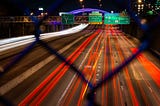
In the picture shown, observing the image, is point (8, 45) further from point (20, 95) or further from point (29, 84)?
point (20, 95)

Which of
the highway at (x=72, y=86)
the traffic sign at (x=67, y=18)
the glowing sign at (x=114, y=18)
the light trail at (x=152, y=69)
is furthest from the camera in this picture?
the traffic sign at (x=67, y=18)

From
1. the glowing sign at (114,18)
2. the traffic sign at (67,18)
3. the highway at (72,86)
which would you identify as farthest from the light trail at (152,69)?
the traffic sign at (67,18)

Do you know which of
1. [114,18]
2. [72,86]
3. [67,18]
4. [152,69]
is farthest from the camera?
[67,18]

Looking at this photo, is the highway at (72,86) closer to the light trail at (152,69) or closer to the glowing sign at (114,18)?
the light trail at (152,69)

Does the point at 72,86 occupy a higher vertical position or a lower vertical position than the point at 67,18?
lower

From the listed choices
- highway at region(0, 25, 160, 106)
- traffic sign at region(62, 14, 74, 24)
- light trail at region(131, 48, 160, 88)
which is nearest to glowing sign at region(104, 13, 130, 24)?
light trail at region(131, 48, 160, 88)

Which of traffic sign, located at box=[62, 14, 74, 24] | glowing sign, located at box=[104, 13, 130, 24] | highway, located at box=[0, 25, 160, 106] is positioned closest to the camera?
highway, located at box=[0, 25, 160, 106]

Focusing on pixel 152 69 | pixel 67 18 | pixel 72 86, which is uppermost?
pixel 67 18

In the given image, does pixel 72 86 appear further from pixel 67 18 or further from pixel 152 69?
pixel 67 18

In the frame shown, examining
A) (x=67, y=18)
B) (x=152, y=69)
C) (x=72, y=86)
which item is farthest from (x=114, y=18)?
(x=72, y=86)

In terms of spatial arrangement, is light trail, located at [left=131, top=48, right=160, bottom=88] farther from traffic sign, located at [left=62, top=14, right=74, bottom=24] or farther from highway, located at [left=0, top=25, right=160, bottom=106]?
traffic sign, located at [left=62, top=14, right=74, bottom=24]

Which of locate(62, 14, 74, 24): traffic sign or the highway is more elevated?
locate(62, 14, 74, 24): traffic sign

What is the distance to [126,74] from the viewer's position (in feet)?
98.1

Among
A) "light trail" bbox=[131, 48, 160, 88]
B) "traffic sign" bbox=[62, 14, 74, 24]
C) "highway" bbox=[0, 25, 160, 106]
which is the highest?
"traffic sign" bbox=[62, 14, 74, 24]
